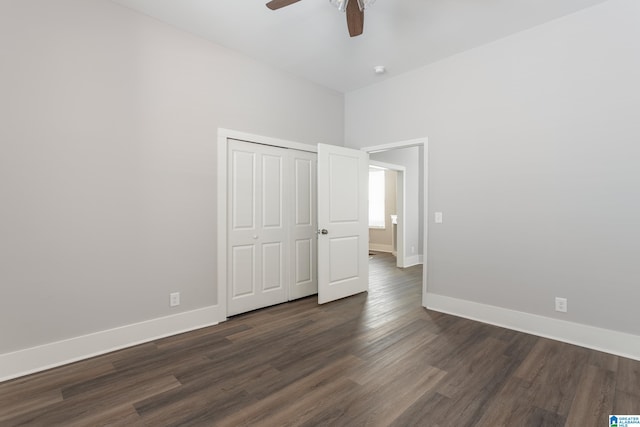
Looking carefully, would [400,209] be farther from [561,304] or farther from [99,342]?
[99,342]

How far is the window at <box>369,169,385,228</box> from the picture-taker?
8891 millimetres

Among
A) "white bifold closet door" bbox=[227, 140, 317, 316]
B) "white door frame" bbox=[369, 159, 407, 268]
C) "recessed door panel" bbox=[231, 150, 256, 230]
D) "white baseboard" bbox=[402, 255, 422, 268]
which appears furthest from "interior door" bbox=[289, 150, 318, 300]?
"white baseboard" bbox=[402, 255, 422, 268]

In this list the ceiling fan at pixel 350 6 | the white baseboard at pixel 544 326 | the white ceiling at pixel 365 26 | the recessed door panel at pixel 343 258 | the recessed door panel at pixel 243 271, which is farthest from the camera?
the recessed door panel at pixel 343 258

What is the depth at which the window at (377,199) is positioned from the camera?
8.89 metres

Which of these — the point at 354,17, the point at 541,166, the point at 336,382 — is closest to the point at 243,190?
the point at 354,17

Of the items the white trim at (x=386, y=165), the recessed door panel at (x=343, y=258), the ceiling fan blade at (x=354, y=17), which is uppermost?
the ceiling fan blade at (x=354, y=17)

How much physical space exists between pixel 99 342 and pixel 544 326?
156 inches

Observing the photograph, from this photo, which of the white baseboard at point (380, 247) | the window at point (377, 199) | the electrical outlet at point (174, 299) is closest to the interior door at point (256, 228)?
the electrical outlet at point (174, 299)

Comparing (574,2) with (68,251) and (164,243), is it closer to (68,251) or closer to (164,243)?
(164,243)

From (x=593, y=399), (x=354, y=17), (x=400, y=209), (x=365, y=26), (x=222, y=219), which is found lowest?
(x=593, y=399)

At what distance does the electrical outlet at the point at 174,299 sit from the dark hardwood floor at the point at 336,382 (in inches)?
12.4

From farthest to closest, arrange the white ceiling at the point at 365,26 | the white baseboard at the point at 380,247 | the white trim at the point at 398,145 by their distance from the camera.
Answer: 1. the white baseboard at the point at 380,247
2. the white trim at the point at 398,145
3. the white ceiling at the point at 365,26

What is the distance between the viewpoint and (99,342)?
2504 mm

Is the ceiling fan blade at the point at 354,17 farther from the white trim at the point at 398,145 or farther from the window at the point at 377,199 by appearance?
the window at the point at 377,199
